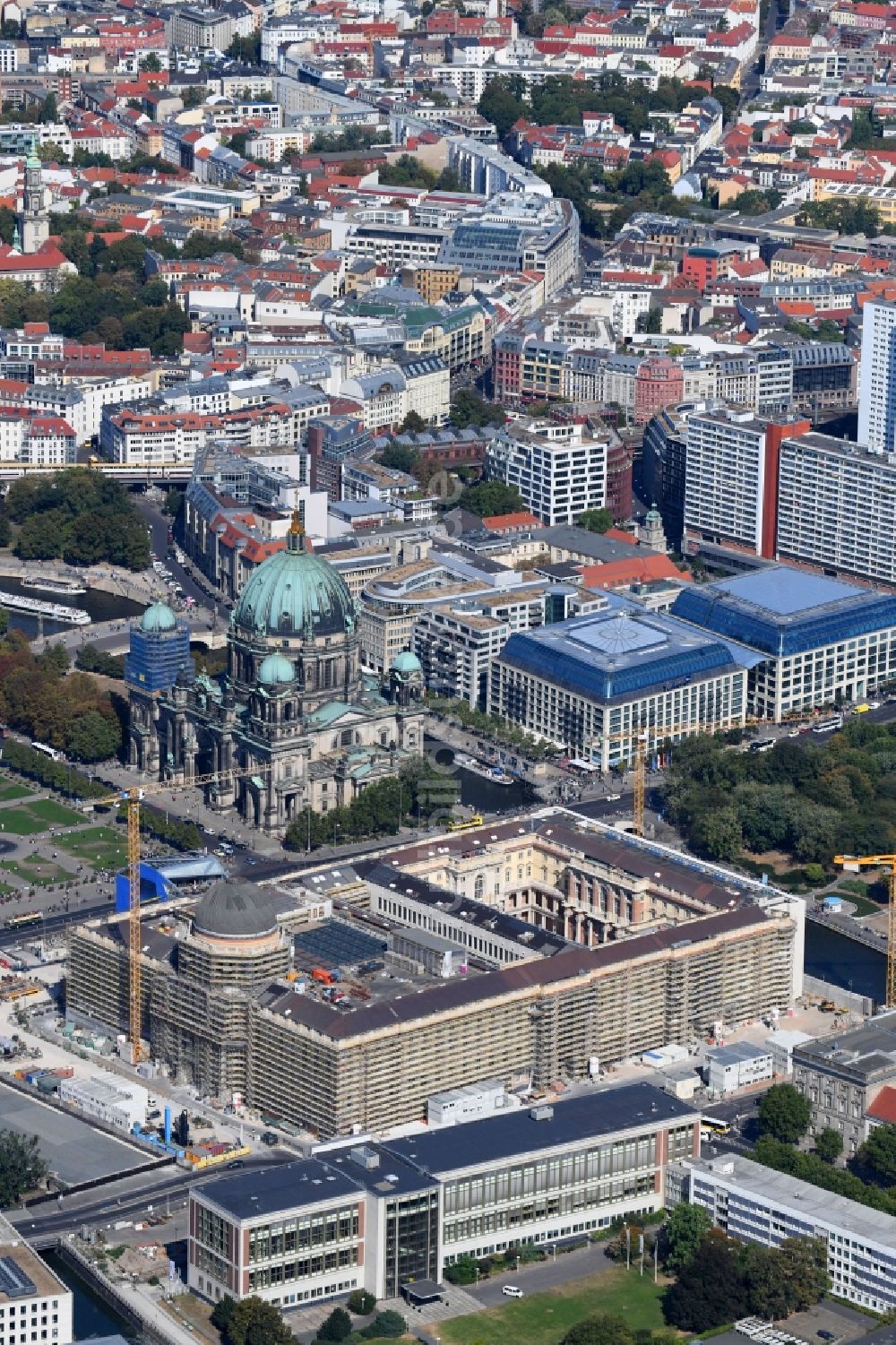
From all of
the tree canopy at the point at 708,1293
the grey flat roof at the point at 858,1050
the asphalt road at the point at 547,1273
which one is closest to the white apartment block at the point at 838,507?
the grey flat roof at the point at 858,1050

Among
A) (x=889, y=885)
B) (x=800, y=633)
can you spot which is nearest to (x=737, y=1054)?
(x=889, y=885)

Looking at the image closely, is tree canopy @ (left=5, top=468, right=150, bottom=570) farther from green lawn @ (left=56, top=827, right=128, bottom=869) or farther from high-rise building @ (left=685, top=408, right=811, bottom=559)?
green lawn @ (left=56, top=827, right=128, bottom=869)

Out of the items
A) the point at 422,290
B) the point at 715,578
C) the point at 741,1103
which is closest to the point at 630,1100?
the point at 741,1103

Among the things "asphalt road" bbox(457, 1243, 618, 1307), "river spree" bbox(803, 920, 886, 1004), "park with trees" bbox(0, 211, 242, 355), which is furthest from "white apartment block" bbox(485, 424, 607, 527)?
"asphalt road" bbox(457, 1243, 618, 1307)

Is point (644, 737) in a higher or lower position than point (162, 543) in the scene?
higher

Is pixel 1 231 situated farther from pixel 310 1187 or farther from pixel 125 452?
pixel 310 1187

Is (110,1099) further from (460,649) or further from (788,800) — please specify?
(460,649)
